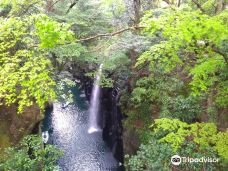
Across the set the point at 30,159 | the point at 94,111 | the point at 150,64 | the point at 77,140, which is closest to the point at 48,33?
the point at 150,64

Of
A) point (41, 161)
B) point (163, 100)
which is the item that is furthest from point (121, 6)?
point (41, 161)

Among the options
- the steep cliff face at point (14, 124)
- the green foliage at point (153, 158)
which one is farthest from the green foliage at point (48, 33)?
the steep cliff face at point (14, 124)

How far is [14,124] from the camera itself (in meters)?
12.3

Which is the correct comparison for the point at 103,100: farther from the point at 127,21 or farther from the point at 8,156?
the point at 8,156

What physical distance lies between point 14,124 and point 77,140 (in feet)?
20.4

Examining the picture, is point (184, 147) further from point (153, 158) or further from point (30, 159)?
point (30, 159)

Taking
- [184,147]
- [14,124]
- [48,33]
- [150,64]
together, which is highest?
[48,33]

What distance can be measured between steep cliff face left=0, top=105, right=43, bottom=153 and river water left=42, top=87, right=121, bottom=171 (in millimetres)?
3692

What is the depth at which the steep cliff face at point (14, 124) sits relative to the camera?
39.0ft

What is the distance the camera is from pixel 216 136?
265 inches

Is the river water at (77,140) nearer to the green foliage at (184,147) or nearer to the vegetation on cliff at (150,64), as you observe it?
the vegetation on cliff at (150,64)
